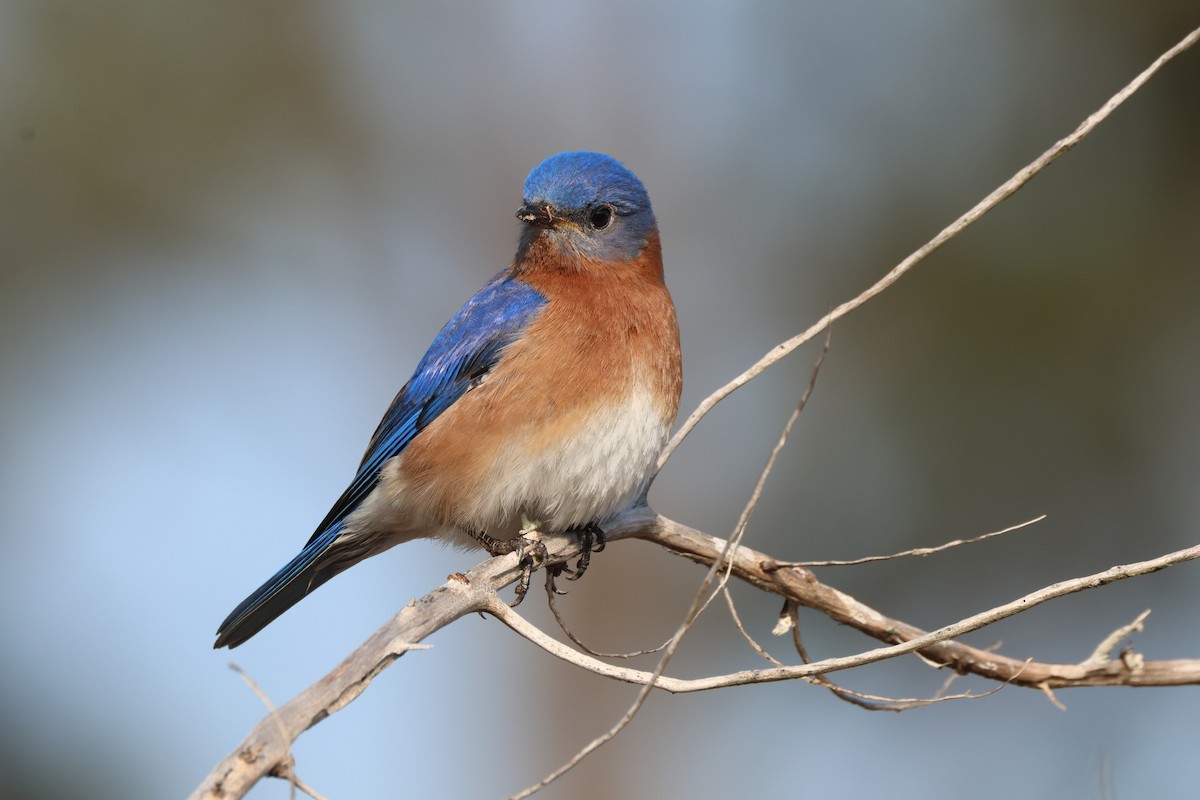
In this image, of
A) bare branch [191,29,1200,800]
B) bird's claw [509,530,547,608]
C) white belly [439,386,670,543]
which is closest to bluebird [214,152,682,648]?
white belly [439,386,670,543]

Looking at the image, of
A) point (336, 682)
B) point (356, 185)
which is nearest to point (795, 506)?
point (356, 185)

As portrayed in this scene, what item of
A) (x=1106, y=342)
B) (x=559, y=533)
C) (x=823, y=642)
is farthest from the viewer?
(x=1106, y=342)

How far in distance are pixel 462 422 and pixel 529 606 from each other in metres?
6.28

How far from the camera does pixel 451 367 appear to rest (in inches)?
200

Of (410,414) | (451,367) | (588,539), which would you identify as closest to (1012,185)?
(588,539)

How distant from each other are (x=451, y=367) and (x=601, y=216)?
2.79 ft

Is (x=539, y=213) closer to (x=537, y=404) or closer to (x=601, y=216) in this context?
(x=601, y=216)

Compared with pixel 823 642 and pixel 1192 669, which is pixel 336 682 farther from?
pixel 823 642

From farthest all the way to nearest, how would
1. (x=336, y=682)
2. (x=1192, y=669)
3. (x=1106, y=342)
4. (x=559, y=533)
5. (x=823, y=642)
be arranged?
(x=1106, y=342) → (x=823, y=642) → (x=559, y=533) → (x=1192, y=669) → (x=336, y=682)

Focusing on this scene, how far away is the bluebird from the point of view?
4.59m

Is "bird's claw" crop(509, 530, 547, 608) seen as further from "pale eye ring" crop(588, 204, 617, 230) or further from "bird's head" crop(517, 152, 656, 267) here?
"pale eye ring" crop(588, 204, 617, 230)

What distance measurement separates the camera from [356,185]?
42.5 feet

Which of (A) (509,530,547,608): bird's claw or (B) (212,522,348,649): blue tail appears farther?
(B) (212,522,348,649): blue tail

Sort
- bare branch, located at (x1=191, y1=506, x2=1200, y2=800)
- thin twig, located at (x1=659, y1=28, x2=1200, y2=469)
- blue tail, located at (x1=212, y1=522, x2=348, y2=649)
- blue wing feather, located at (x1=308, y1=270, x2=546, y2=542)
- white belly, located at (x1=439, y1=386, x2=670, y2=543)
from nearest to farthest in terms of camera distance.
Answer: bare branch, located at (x1=191, y1=506, x2=1200, y2=800)
thin twig, located at (x1=659, y1=28, x2=1200, y2=469)
white belly, located at (x1=439, y1=386, x2=670, y2=543)
blue tail, located at (x1=212, y1=522, x2=348, y2=649)
blue wing feather, located at (x1=308, y1=270, x2=546, y2=542)
